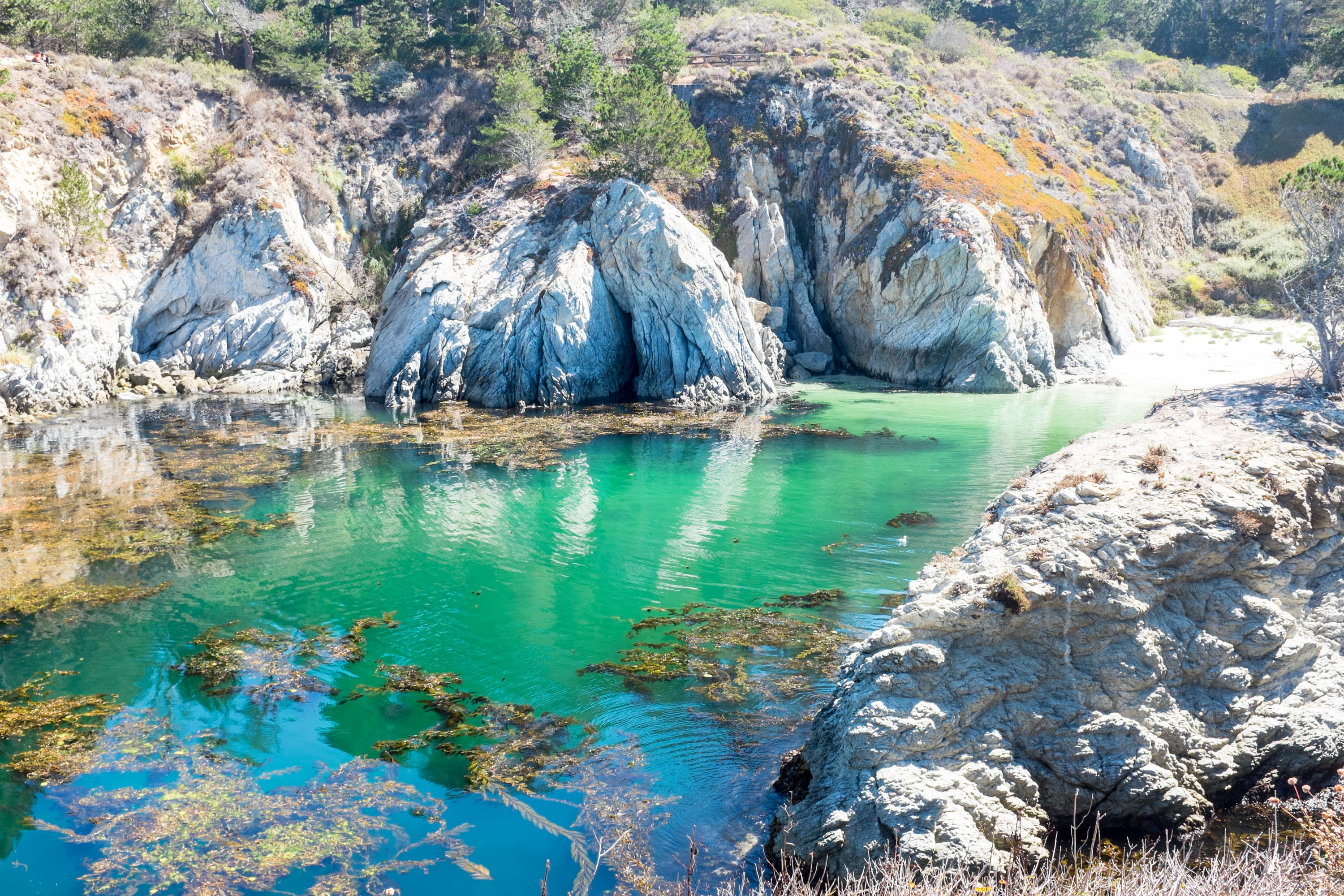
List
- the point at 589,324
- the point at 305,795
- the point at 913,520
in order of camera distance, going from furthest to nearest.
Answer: the point at 589,324 → the point at 913,520 → the point at 305,795

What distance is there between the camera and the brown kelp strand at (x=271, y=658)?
11.2m

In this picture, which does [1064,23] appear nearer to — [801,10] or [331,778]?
[801,10]

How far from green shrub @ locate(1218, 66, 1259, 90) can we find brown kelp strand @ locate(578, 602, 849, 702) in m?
76.5

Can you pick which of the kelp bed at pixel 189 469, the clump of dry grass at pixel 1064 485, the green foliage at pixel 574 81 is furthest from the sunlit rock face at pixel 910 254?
the clump of dry grass at pixel 1064 485

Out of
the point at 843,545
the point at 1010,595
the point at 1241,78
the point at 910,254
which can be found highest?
the point at 1241,78

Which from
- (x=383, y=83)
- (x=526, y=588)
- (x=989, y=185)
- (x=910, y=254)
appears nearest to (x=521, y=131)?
(x=383, y=83)

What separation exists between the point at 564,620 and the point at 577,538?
4.56 metres

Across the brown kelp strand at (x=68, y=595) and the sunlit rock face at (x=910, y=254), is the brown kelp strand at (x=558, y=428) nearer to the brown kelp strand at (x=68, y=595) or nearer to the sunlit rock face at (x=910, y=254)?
the brown kelp strand at (x=68, y=595)

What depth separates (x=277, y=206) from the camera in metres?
41.2

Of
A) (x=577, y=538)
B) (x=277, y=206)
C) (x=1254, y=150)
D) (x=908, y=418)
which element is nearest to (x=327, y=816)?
(x=577, y=538)

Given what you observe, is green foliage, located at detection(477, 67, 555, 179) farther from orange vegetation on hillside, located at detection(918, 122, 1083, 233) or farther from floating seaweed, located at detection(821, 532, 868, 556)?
floating seaweed, located at detection(821, 532, 868, 556)

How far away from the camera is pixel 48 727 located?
33.4 feet

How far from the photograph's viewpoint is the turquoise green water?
8570 mm

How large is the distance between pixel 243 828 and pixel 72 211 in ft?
124
